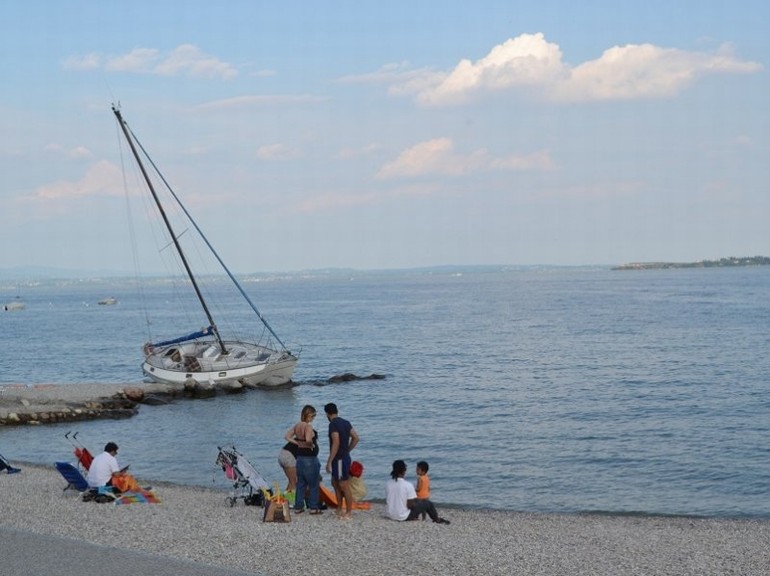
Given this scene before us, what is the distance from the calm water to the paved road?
11846mm

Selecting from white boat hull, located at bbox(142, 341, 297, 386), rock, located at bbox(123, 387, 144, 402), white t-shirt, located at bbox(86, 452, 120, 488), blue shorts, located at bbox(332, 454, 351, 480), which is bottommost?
rock, located at bbox(123, 387, 144, 402)

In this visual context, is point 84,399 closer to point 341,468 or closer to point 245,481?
point 245,481

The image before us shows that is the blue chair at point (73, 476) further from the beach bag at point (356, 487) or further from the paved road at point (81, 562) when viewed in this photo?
the beach bag at point (356, 487)

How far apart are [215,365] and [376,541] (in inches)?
1449

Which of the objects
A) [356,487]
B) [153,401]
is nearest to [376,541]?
[356,487]

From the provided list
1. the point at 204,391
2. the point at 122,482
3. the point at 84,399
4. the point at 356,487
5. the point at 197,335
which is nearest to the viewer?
the point at 356,487

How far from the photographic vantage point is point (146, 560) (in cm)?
1241

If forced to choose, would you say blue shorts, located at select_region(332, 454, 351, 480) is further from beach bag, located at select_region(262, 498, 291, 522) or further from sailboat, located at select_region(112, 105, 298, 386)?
sailboat, located at select_region(112, 105, 298, 386)

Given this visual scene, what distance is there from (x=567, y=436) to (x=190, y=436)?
14.0m

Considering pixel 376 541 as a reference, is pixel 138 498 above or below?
below

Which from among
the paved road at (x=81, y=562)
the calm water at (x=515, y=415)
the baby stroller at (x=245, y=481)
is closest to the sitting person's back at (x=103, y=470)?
the baby stroller at (x=245, y=481)

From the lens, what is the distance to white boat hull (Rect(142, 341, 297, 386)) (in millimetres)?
49250

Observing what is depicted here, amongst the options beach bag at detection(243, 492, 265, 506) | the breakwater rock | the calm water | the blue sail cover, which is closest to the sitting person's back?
beach bag at detection(243, 492, 265, 506)

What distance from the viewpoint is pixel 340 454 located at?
1656cm
